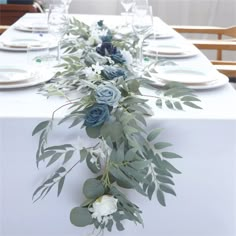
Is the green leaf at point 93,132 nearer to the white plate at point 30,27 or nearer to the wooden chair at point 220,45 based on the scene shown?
the wooden chair at point 220,45

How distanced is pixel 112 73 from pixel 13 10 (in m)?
2.64

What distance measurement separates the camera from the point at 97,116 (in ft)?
2.90

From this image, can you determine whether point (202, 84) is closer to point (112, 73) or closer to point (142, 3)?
point (112, 73)

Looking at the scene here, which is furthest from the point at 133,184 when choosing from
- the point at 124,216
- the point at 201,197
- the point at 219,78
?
the point at 219,78

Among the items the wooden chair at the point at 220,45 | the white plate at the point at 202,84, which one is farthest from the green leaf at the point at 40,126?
the wooden chair at the point at 220,45

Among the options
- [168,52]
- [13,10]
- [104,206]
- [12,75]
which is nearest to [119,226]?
[104,206]

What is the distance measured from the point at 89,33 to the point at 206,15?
262 centimetres

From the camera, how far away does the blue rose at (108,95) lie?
0.90 meters

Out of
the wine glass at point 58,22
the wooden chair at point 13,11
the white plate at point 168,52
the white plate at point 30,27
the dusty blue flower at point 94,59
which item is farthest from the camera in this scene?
the wooden chair at point 13,11

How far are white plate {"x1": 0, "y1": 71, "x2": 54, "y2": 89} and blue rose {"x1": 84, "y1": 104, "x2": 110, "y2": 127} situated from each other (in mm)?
330

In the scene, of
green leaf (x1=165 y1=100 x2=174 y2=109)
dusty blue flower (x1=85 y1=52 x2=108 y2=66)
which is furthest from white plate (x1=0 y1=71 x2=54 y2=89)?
green leaf (x1=165 y1=100 x2=174 y2=109)

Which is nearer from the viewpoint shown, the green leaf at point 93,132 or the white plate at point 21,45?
the green leaf at point 93,132

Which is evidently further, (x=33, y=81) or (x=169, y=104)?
(x=33, y=81)

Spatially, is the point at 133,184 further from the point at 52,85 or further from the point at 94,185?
the point at 52,85
